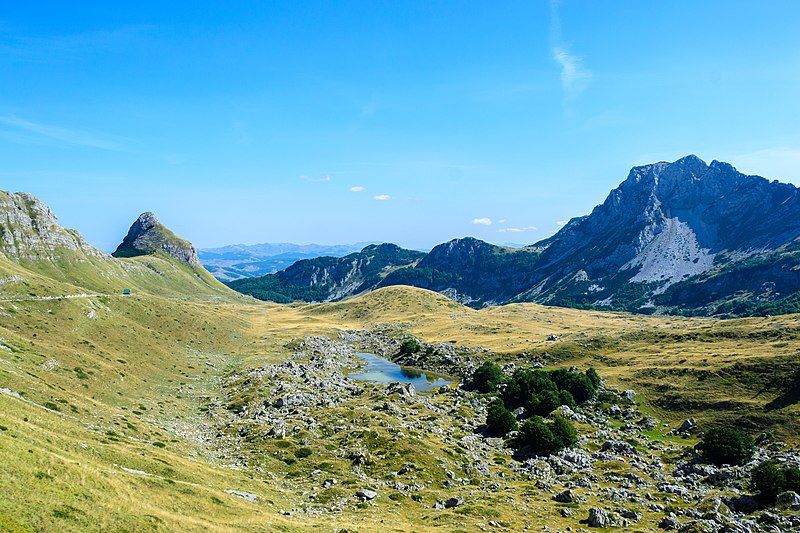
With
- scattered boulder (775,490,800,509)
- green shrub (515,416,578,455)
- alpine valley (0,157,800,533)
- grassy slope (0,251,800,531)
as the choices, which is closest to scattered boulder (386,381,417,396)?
alpine valley (0,157,800,533)

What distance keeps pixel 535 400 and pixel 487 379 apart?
21.4 metres

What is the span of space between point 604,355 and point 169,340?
406ft

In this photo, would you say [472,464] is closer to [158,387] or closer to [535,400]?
[535,400]

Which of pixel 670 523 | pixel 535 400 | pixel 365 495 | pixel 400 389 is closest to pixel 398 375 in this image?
pixel 400 389

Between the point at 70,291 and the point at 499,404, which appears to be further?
the point at 70,291

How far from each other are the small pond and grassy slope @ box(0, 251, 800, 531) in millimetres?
24988

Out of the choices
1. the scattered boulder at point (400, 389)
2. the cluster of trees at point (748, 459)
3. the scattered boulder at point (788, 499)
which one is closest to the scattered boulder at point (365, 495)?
the cluster of trees at point (748, 459)

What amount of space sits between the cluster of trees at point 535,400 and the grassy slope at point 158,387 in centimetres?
1301

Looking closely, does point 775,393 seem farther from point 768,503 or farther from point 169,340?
point 169,340

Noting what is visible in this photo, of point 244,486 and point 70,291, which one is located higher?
point 70,291

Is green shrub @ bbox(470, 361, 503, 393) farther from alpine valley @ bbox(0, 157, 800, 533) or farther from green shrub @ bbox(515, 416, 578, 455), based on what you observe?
green shrub @ bbox(515, 416, 578, 455)

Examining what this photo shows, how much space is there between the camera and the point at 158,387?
307 ft

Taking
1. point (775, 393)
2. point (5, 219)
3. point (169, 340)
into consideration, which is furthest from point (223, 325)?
point (775, 393)

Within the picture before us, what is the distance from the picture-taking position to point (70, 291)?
12825 cm
